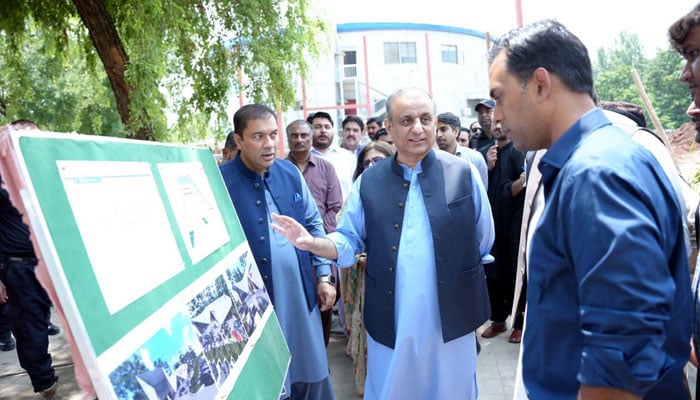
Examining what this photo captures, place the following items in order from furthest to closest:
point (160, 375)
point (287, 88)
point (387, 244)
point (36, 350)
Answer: point (287, 88) < point (36, 350) < point (387, 244) < point (160, 375)

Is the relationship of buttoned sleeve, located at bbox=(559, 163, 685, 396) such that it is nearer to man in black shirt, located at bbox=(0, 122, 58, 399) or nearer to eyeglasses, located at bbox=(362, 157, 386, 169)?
eyeglasses, located at bbox=(362, 157, 386, 169)

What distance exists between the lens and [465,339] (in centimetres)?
266

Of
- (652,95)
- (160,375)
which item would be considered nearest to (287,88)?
(160,375)

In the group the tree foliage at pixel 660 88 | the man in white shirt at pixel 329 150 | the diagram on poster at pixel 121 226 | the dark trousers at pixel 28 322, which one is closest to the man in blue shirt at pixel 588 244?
the diagram on poster at pixel 121 226

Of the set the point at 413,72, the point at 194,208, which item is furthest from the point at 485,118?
the point at 413,72

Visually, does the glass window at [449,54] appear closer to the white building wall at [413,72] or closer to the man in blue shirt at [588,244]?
the white building wall at [413,72]

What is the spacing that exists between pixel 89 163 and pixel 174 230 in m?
0.41

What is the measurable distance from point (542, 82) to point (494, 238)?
2149 mm

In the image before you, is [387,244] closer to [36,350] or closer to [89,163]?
[89,163]

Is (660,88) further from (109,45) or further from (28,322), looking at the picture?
(28,322)

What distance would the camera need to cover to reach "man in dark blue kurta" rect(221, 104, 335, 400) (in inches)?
111

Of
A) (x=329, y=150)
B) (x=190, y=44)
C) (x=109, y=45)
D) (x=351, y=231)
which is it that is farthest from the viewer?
(x=329, y=150)

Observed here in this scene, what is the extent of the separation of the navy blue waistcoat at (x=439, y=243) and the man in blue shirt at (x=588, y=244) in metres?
1.14

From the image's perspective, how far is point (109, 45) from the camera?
501 cm
